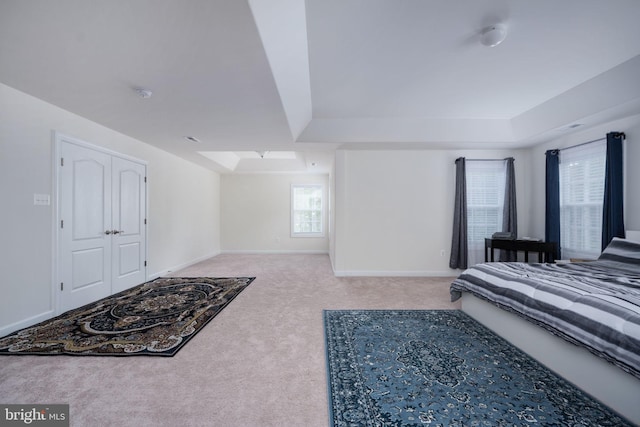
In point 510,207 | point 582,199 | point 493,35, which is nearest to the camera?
point 493,35

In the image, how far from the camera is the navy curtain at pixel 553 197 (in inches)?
151

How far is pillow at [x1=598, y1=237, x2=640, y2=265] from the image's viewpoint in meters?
2.54

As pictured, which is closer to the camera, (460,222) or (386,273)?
(460,222)

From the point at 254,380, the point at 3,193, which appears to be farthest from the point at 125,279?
the point at 254,380

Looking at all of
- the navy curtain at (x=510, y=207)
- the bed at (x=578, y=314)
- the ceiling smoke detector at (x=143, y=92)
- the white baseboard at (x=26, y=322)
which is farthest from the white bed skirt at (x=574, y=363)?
the white baseboard at (x=26, y=322)

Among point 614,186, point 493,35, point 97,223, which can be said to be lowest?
point 97,223

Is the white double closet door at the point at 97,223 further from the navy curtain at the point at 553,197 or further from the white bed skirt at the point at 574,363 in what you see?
the navy curtain at the point at 553,197

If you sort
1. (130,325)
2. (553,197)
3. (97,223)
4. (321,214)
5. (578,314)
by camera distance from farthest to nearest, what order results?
(321,214)
(553,197)
(97,223)
(130,325)
(578,314)

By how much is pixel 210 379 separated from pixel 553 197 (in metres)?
5.08

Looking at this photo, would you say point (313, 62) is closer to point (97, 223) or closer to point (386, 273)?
point (97, 223)

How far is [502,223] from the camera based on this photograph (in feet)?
14.7

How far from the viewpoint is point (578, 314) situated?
5.40ft

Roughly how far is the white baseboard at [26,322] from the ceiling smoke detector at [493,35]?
16.2 feet

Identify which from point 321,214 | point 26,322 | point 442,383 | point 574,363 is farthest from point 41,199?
point 321,214
